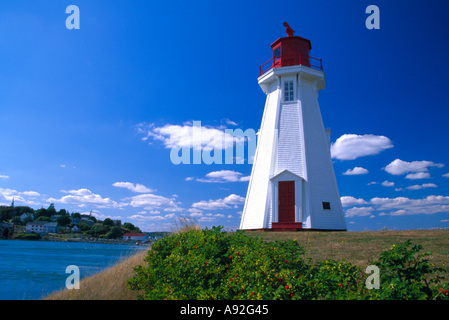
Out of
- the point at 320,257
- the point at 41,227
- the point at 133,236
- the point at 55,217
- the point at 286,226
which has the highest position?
the point at 286,226

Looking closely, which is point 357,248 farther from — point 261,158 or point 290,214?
point 261,158

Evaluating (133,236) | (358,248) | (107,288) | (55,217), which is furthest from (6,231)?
(358,248)

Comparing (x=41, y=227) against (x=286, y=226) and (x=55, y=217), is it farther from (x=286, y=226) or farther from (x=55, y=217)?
(x=286, y=226)

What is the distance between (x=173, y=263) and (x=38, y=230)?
110793 millimetres

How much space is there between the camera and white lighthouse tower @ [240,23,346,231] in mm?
19156

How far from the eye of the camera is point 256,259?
19.9 feet

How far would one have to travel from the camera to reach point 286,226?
738 inches

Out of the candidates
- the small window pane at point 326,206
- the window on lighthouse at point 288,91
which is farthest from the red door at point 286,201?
the window on lighthouse at point 288,91

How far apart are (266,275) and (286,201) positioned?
14.1 m

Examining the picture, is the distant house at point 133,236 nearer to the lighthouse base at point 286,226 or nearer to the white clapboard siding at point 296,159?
the white clapboard siding at point 296,159

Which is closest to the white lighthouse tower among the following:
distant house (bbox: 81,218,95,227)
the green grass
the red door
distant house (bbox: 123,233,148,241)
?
the red door

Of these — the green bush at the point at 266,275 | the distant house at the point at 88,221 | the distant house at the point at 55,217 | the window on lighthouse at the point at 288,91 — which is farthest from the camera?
the distant house at the point at 88,221

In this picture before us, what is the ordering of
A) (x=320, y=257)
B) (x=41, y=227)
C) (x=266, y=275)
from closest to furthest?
(x=266, y=275)
(x=320, y=257)
(x=41, y=227)

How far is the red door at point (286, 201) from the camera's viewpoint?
62.9 ft
